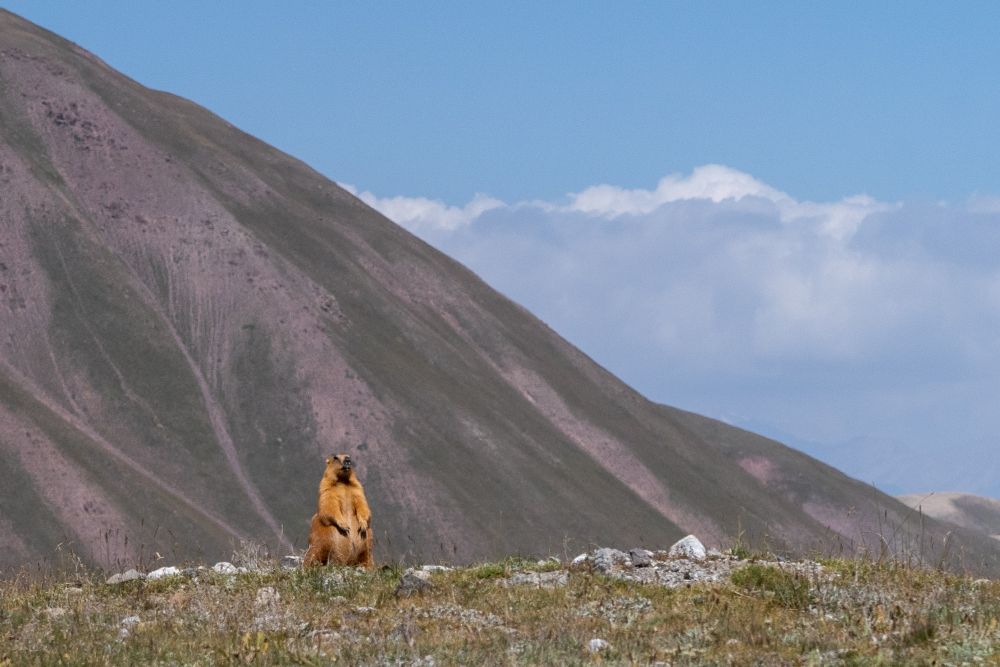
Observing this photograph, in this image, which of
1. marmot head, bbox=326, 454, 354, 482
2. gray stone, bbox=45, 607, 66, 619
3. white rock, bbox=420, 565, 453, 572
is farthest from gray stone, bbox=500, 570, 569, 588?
gray stone, bbox=45, 607, 66, 619

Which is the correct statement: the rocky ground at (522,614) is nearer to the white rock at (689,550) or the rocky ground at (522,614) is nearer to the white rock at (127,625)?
the white rock at (127,625)

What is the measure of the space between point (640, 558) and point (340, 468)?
4.14 metres

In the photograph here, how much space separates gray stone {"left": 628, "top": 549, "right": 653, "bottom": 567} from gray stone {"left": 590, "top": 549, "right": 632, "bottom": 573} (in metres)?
0.06

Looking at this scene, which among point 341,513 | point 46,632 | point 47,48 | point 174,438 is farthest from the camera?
point 47,48

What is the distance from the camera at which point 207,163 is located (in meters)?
115

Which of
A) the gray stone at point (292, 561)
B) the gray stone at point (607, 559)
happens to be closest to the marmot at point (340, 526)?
the gray stone at point (292, 561)

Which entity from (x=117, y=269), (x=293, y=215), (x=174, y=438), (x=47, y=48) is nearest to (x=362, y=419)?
→ (x=174, y=438)

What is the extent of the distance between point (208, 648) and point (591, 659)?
9.02ft

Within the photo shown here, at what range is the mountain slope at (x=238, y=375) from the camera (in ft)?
279

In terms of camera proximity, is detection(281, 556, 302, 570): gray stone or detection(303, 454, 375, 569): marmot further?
detection(281, 556, 302, 570): gray stone

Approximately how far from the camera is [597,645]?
415 inches

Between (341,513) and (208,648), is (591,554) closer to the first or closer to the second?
(341,513)

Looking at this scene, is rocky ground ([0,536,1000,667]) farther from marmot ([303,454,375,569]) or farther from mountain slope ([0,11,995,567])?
mountain slope ([0,11,995,567])

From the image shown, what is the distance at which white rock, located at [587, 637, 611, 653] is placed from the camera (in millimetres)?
10445
